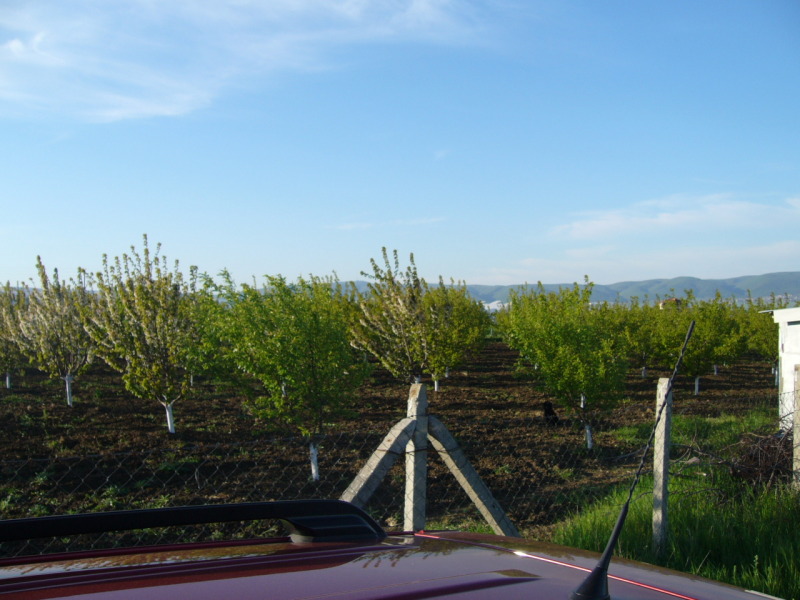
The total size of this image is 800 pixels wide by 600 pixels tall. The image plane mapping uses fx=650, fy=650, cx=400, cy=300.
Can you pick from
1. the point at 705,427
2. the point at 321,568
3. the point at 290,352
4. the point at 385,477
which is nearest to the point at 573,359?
the point at 705,427

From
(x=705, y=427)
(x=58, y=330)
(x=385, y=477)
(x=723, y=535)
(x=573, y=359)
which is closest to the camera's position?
(x=723, y=535)

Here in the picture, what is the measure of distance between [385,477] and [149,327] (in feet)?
18.9

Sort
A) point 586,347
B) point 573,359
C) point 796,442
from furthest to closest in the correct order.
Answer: point 586,347
point 573,359
point 796,442

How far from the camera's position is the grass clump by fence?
3.50 metres

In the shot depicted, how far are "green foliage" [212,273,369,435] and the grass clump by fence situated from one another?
567cm

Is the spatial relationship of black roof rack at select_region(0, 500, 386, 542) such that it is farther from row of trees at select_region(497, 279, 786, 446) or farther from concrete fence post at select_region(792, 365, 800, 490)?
row of trees at select_region(497, 279, 786, 446)

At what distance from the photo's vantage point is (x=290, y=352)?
9.65 metres

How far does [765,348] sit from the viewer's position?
22.5 metres

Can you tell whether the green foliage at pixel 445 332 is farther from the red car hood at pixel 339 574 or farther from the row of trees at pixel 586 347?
the red car hood at pixel 339 574

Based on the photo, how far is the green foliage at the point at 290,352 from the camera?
9.66 metres

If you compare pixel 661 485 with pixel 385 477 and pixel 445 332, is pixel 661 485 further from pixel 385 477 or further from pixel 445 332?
pixel 445 332

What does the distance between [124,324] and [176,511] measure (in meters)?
12.0

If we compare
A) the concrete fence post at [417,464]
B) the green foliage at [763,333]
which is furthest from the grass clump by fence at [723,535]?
the green foliage at [763,333]

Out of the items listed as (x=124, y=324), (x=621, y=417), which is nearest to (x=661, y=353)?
(x=621, y=417)
